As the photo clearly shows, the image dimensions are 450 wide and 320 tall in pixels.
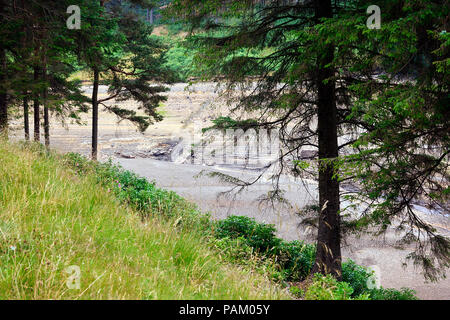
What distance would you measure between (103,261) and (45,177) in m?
2.78

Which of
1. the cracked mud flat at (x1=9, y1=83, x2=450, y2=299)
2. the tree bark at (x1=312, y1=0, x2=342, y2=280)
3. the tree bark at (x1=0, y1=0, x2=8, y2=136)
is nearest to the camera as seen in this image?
the tree bark at (x1=312, y1=0, x2=342, y2=280)

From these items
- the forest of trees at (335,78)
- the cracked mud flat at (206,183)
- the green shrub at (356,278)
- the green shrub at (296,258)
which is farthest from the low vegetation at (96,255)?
the green shrub at (356,278)

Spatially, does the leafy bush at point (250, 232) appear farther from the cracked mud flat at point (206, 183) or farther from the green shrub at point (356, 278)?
the green shrub at point (356, 278)

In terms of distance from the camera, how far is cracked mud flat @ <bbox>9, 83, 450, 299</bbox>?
1088 cm

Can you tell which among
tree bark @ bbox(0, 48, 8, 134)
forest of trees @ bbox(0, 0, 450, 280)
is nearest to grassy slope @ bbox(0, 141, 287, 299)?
forest of trees @ bbox(0, 0, 450, 280)

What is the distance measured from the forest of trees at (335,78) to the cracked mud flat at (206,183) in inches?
41.5

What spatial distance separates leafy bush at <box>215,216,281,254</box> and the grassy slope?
4074 millimetres

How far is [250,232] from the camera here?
8.70 metres

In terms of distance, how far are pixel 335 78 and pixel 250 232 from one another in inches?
168

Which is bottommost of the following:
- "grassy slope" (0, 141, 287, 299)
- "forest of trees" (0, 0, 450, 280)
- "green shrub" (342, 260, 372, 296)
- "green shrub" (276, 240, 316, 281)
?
"green shrub" (342, 260, 372, 296)

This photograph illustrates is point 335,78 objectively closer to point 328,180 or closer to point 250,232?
point 328,180

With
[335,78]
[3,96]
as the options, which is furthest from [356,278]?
[3,96]

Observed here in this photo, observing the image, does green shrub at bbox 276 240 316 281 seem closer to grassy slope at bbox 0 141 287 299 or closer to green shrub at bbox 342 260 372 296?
green shrub at bbox 342 260 372 296
